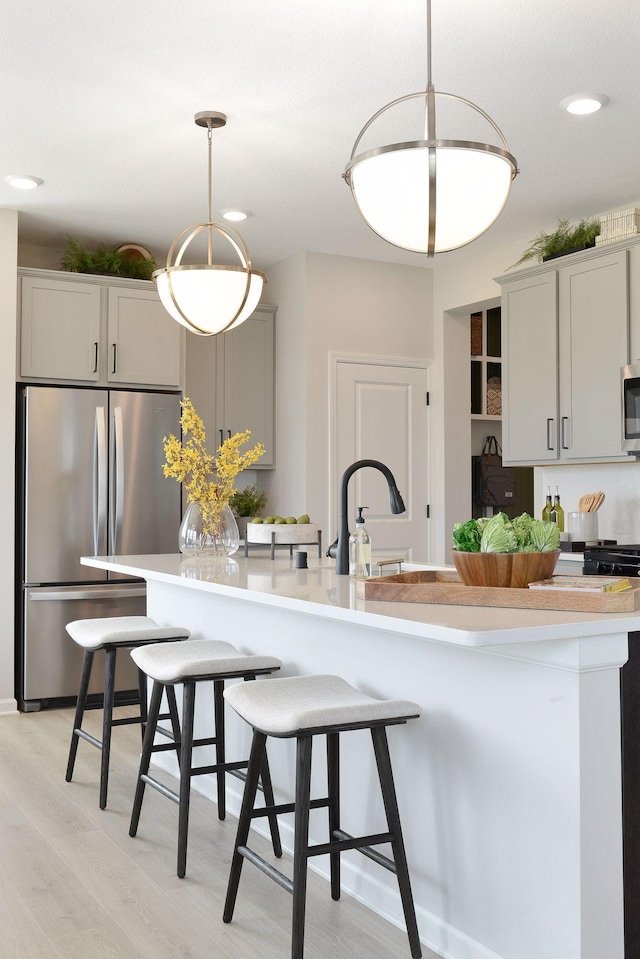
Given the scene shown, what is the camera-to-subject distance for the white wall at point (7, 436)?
16.0ft

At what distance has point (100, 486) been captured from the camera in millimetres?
5117

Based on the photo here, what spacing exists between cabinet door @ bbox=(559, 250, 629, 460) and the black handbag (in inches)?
62.4

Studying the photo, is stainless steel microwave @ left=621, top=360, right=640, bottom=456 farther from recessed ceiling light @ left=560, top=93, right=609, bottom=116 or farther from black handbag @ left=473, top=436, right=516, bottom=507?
black handbag @ left=473, top=436, right=516, bottom=507

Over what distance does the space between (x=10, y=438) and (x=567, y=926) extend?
3.91 meters

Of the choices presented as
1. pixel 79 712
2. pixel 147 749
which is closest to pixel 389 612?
pixel 147 749

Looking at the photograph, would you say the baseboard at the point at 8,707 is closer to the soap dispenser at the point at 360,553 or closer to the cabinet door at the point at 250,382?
the cabinet door at the point at 250,382

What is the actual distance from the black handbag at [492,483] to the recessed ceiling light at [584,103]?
10.0 feet

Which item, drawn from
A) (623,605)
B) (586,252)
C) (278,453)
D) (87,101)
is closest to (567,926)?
(623,605)

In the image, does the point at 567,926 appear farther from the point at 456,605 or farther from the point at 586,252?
the point at 586,252

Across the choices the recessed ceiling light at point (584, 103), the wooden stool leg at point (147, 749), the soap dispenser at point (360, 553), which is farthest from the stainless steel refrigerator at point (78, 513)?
the recessed ceiling light at point (584, 103)

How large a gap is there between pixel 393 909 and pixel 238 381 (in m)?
4.01

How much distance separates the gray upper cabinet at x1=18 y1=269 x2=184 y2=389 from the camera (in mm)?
5074

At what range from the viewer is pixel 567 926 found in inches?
74.4

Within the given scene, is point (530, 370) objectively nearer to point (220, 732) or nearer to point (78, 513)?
point (78, 513)
